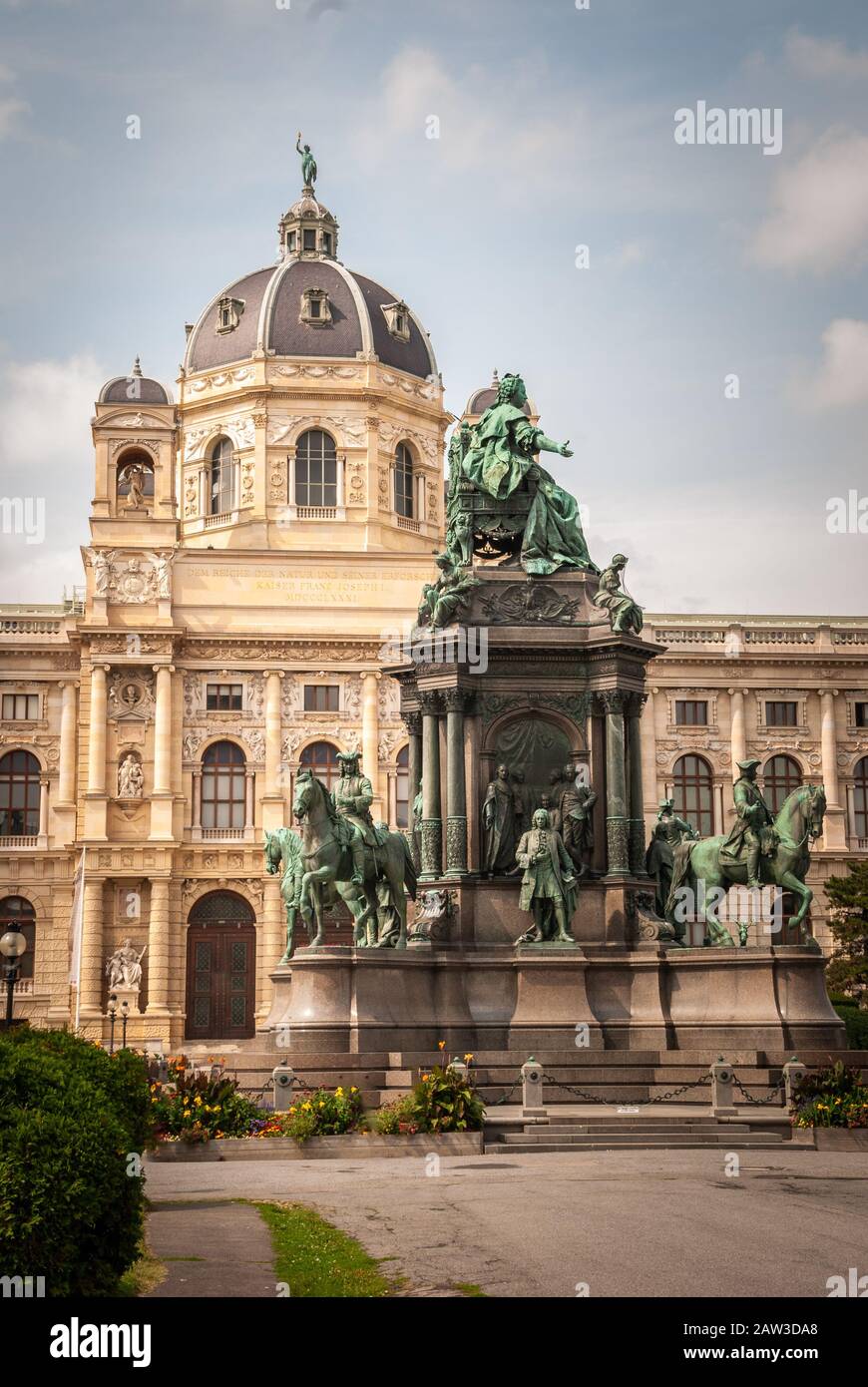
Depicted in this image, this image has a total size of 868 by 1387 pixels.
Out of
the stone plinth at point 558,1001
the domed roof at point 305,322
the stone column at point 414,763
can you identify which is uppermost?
the domed roof at point 305,322

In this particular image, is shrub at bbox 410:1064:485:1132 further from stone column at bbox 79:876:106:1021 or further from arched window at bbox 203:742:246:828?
arched window at bbox 203:742:246:828

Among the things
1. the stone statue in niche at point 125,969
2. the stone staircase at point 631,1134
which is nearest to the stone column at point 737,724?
the stone statue in niche at point 125,969

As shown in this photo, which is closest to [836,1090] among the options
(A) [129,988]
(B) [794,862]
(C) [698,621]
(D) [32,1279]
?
(B) [794,862]

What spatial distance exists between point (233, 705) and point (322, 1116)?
5638 cm

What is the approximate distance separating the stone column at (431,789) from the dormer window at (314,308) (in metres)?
61.9

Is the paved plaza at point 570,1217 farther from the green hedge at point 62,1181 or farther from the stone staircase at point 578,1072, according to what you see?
the stone staircase at point 578,1072

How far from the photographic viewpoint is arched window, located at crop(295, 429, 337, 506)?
286 feet

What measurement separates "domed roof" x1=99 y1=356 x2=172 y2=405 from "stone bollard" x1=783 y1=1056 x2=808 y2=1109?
62968 mm

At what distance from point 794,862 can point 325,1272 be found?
17589 mm

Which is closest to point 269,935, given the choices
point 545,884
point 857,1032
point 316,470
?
point 316,470

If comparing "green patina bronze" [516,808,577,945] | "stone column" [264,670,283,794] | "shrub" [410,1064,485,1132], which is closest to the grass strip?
"shrub" [410,1064,485,1132]

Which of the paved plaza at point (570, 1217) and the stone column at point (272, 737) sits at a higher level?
the stone column at point (272, 737)

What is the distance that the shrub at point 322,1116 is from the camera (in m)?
23.1
